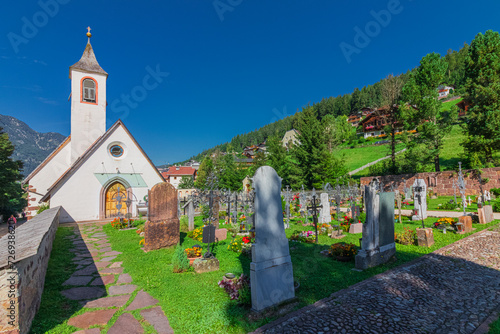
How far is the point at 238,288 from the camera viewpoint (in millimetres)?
4781

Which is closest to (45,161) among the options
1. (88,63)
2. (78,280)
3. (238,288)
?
(88,63)

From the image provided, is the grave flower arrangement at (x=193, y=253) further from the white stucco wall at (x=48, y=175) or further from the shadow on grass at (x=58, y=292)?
the white stucco wall at (x=48, y=175)

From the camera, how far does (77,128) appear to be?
64.4 feet

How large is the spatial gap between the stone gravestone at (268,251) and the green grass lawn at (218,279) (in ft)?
1.22

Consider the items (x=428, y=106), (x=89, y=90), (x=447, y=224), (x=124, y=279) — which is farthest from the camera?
(x=428, y=106)

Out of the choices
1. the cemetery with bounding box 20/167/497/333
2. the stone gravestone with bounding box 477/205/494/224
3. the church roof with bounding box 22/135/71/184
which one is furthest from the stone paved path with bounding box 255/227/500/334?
the church roof with bounding box 22/135/71/184

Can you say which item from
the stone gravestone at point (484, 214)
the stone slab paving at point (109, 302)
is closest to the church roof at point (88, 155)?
the stone slab paving at point (109, 302)

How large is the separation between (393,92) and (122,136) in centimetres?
2915

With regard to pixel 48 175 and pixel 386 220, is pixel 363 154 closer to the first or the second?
pixel 386 220

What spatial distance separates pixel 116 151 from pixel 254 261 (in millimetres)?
17881

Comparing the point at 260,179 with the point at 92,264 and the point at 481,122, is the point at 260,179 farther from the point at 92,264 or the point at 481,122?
the point at 481,122

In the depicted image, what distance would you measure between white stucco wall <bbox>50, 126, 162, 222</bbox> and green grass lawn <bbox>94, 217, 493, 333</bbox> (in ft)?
30.7

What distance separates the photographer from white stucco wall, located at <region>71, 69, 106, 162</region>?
1964cm

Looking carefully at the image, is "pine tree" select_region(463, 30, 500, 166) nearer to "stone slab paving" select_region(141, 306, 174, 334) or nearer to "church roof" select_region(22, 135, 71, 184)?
"stone slab paving" select_region(141, 306, 174, 334)
